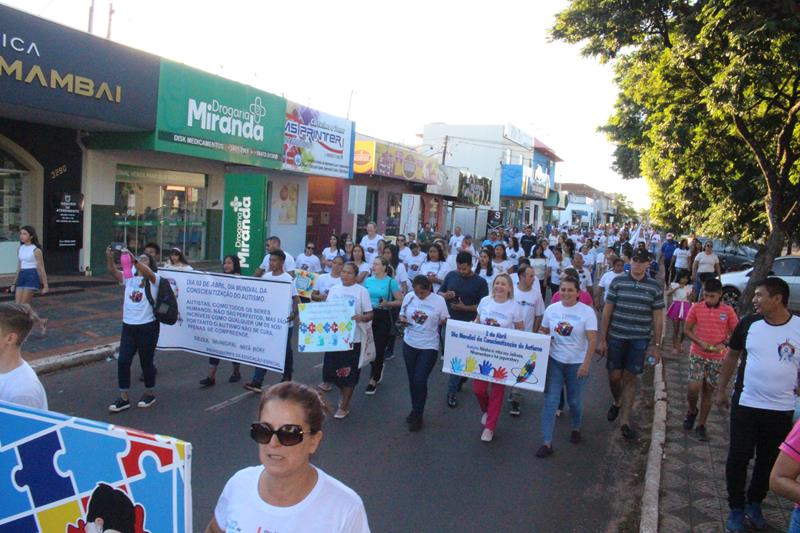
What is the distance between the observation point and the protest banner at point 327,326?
6.75 metres

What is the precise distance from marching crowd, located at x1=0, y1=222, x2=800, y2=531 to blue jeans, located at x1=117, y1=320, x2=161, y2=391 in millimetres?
12

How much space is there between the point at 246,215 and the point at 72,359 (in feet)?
19.9

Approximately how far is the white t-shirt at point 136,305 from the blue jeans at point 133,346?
0.21 ft

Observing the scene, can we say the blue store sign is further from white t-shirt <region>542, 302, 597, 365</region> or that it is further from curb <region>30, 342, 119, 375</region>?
white t-shirt <region>542, 302, 597, 365</region>

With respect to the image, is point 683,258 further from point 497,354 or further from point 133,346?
point 133,346

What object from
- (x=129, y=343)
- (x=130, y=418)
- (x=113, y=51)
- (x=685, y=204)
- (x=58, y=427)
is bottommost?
(x=130, y=418)

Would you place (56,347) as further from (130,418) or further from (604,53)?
(604,53)

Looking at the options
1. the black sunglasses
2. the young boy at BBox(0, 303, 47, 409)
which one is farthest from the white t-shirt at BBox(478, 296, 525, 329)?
the black sunglasses

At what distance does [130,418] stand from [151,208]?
11.5 m

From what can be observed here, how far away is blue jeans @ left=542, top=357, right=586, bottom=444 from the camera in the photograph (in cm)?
594

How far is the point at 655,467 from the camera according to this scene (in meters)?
5.52

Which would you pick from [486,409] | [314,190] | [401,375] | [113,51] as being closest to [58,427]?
[486,409]

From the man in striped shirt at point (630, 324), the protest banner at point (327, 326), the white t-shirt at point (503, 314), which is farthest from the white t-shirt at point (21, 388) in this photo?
the man in striped shirt at point (630, 324)

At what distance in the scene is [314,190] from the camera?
2638cm
